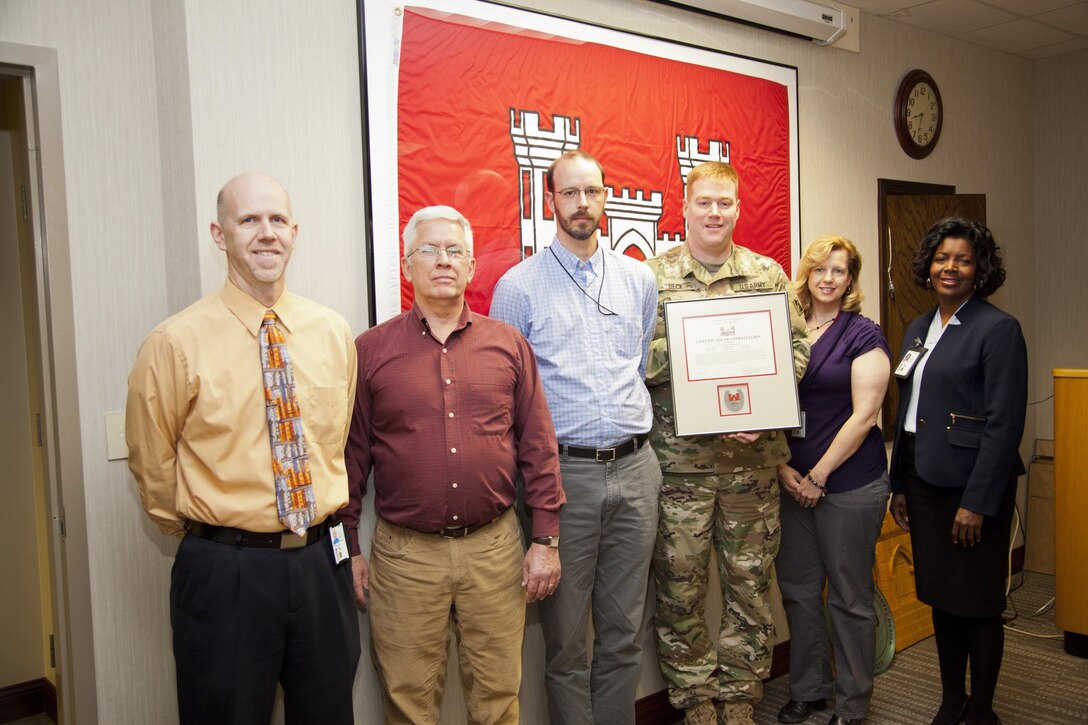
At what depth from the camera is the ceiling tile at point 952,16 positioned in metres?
3.67

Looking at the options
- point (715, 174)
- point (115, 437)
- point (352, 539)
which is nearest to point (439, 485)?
point (352, 539)

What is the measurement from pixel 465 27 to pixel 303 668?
1.78m

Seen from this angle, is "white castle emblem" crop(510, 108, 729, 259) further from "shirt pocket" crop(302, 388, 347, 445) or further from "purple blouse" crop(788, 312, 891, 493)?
"shirt pocket" crop(302, 388, 347, 445)

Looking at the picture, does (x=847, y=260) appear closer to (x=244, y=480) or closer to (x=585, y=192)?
(x=585, y=192)

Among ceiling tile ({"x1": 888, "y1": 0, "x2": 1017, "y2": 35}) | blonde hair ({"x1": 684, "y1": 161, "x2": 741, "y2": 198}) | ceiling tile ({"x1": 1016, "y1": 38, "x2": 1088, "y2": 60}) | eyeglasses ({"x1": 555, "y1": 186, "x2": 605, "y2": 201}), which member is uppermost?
ceiling tile ({"x1": 1016, "y1": 38, "x2": 1088, "y2": 60})

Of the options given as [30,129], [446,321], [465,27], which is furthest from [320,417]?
[465,27]

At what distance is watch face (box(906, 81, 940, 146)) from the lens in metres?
3.88

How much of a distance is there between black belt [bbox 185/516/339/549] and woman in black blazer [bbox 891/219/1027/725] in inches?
77.7

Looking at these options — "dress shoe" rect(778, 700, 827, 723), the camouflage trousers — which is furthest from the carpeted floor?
the camouflage trousers

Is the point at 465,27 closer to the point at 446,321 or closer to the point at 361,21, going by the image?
the point at 361,21

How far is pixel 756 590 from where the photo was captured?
2643 mm

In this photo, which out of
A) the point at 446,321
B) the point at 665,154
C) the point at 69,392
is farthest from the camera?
the point at 665,154

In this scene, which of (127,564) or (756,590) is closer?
(127,564)

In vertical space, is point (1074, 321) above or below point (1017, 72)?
below
